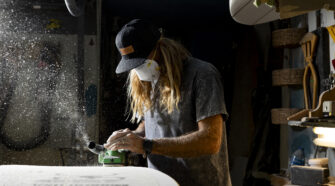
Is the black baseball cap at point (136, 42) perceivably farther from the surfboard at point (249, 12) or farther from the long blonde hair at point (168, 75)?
the surfboard at point (249, 12)

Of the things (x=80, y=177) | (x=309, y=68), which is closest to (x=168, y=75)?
(x=80, y=177)

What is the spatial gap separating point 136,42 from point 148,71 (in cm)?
18

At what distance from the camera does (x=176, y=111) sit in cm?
172

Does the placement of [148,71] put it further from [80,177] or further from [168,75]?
[80,177]

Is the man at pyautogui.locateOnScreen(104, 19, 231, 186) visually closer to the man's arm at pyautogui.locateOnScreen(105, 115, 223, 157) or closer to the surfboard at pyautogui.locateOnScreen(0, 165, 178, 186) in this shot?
the man's arm at pyautogui.locateOnScreen(105, 115, 223, 157)

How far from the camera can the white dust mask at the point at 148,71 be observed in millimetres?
1770

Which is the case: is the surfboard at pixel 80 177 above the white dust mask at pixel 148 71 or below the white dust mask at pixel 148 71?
below

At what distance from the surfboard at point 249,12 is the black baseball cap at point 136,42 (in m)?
0.52

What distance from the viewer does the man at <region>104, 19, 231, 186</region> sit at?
1577 mm

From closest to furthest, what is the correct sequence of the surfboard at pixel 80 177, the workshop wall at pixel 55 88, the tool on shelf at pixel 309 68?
the surfboard at pixel 80 177 → the tool on shelf at pixel 309 68 → the workshop wall at pixel 55 88

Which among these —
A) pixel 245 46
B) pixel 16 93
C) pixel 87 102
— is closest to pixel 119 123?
pixel 87 102

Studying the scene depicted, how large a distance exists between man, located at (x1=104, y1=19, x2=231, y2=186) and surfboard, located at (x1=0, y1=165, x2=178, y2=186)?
42cm

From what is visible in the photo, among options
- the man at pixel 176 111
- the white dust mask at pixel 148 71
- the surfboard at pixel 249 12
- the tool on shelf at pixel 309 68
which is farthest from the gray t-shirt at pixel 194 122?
the tool on shelf at pixel 309 68

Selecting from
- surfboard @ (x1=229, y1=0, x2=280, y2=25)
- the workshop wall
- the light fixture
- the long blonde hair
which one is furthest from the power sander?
the workshop wall
